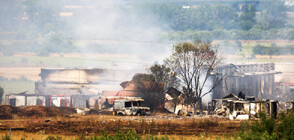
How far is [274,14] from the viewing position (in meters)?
141

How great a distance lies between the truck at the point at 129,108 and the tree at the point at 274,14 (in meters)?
80.3

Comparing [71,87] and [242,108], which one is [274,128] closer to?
[242,108]

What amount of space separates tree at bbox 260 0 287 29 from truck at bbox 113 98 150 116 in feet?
263

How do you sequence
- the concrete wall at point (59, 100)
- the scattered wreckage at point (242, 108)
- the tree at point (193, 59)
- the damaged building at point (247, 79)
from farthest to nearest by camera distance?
the damaged building at point (247, 79)
the concrete wall at point (59, 100)
the tree at point (193, 59)
the scattered wreckage at point (242, 108)

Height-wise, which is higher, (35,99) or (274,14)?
(274,14)

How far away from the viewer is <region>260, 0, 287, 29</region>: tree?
135 metres

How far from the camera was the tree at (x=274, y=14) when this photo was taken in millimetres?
134587

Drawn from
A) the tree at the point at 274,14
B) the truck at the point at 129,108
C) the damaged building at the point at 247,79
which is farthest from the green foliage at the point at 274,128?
the tree at the point at 274,14

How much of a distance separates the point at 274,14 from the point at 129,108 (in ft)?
294

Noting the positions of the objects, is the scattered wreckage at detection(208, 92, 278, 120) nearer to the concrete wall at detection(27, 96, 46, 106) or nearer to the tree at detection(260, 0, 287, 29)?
the concrete wall at detection(27, 96, 46, 106)

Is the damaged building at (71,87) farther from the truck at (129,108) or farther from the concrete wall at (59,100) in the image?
the truck at (129,108)

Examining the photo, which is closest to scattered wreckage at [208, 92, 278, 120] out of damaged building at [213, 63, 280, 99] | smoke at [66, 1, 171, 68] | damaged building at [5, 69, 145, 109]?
damaged building at [213, 63, 280, 99]

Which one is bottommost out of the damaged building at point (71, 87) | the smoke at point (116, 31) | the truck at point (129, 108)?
the truck at point (129, 108)

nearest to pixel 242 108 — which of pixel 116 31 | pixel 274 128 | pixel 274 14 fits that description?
pixel 274 128
